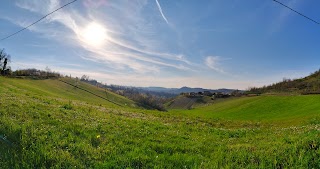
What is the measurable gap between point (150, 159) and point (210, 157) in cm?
252

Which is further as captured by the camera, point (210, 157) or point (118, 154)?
point (210, 157)

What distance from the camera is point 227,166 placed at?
1000cm

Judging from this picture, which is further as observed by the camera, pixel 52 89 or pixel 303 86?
pixel 303 86

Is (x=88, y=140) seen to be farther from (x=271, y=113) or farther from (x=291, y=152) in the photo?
(x=271, y=113)

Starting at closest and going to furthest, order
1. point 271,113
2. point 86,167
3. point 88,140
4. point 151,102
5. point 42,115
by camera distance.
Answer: point 86,167 < point 88,140 < point 42,115 < point 271,113 < point 151,102

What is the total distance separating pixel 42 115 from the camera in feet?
57.6

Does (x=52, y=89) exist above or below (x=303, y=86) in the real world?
below

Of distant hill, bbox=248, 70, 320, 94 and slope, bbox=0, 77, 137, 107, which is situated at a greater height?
distant hill, bbox=248, 70, 320, 94

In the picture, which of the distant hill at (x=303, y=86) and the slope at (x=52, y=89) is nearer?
the slope at (x=52, y=89)

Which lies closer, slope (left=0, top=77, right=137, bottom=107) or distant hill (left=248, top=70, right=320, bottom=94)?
slope (left=0, top=77, right=137, bottom=107)

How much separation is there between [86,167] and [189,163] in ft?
11.4

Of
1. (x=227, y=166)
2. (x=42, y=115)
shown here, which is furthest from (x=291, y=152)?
(x=42, y=115)

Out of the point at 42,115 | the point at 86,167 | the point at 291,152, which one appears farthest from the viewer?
the point at 42,115

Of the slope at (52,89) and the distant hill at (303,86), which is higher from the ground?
the distant hill at (303,86)
